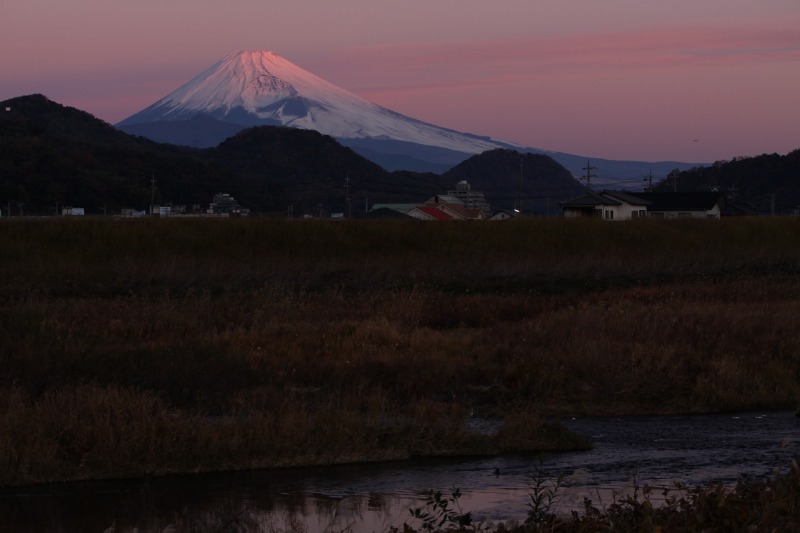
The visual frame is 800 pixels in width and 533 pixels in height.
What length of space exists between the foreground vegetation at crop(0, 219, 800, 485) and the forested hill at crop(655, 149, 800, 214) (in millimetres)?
55119

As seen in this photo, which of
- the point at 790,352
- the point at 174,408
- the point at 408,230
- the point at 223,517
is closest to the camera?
the point at 223,517

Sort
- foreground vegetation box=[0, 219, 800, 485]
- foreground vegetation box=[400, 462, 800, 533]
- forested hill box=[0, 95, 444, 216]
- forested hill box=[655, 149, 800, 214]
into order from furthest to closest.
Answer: forested hill box=[655, 149, 800, 214]
forested hill box=[0, 95, 444, 216]
foreground vegetation box=[0, 219, 800, 485]
foreground vegetation box=[400, 462, 800, 533]

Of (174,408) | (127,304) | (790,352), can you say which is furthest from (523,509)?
(127,304)

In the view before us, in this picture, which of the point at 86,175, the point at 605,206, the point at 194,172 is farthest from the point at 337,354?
the point at 194,172

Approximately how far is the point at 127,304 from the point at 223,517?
13803 mm

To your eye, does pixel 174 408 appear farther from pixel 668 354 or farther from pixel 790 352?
pixel 790 352

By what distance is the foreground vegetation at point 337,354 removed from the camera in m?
11.1

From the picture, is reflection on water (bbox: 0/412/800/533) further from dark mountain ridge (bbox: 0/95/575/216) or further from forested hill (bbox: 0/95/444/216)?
forested hill (bbox: 0/95/444/216)

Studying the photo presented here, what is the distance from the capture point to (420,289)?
84.8 ft

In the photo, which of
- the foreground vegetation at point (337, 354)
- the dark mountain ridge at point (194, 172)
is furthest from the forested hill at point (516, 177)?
the foreground vegetation at point (337, 354)

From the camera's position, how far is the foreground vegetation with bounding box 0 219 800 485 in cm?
1107

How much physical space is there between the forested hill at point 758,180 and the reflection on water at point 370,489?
72.7 metres

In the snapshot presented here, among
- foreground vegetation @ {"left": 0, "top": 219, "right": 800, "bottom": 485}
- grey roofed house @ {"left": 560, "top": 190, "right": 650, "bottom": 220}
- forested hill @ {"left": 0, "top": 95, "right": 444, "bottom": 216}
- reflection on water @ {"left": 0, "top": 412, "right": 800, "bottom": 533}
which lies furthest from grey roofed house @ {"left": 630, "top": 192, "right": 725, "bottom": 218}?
reflection on water @ {"left": 0, "top": 412, "right": 800, "bottom": 533}

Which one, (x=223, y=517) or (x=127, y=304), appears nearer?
(x=223, y=517)
